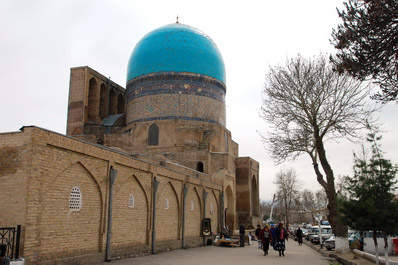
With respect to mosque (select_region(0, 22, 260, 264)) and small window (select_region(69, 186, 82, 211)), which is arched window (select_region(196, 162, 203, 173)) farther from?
small window (select_region(69, 186, 82, 211))

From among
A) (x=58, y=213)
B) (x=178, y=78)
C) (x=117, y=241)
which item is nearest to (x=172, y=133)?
(x=178, y=78)

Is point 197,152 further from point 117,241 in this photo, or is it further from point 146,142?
point 117,241

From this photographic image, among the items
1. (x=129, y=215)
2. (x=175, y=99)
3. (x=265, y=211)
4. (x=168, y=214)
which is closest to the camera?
(x=129, y=215)

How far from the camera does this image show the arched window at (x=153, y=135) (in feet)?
83.8

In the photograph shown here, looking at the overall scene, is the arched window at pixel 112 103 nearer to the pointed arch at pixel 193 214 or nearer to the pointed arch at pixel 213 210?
the pointed arch at pixel 213 210

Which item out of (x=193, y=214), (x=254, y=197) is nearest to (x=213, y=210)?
(x=193, y=214)

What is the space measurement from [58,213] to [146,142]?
1672 centimetres

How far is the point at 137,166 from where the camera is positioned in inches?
502

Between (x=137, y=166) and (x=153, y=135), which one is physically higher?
(x=153, y=135)

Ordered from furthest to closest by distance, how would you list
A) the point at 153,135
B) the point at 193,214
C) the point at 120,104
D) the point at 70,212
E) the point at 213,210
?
the point at 120,104 → the point at 153,135 → the point at 213,210 → the point at 193,214 → the point at 70,212

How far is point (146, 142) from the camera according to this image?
25.6m

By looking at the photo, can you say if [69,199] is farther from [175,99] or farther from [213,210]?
[175,99]

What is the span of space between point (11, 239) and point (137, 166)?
5417 mm

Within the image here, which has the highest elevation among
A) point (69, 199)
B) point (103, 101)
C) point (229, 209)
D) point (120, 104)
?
point (120, 104)
